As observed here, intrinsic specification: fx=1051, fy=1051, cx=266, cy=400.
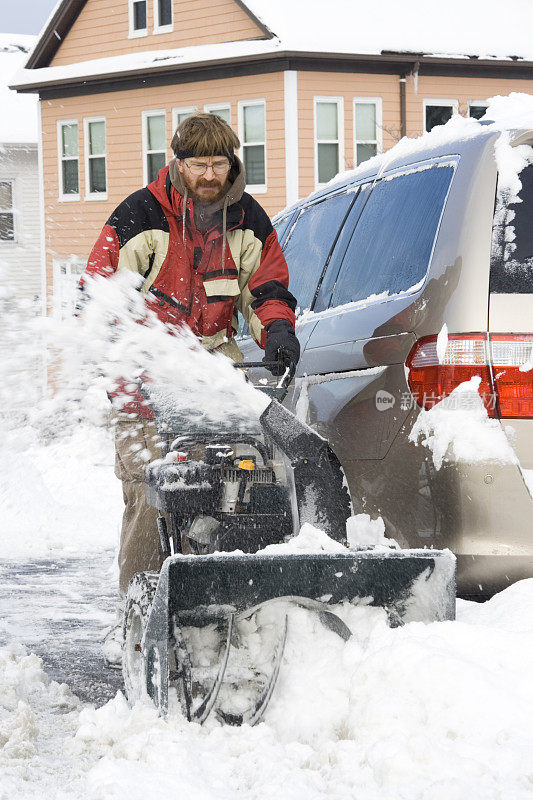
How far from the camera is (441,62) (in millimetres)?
21766

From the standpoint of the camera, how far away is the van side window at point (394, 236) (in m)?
3.67

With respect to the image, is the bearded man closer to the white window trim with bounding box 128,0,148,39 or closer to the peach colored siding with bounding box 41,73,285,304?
the peach colored siding with bounding box 41,73,285,304

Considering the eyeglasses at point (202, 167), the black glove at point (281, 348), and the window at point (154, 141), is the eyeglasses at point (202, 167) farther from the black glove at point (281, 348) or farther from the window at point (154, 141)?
the window at point (154, 141)

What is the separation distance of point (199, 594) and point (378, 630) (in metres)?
0.51

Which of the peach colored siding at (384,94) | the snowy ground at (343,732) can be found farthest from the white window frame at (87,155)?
the snowy ground at (343,732)

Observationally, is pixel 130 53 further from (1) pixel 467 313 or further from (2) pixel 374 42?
(1) pixel 467 313

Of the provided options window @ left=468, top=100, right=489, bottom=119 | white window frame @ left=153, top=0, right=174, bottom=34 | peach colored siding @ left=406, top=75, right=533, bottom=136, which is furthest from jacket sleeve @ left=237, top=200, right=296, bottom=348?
white window frame @ left=153, top=0, right=174, bottom=34

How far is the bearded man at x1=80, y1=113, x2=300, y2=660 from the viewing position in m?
4.12

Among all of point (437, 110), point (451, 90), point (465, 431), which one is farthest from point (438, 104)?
point (465, 431)

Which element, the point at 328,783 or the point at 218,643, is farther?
the point at 218,643

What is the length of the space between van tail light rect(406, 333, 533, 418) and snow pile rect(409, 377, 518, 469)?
2 cm

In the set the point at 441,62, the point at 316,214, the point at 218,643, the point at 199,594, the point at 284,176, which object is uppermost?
the point at 441,62

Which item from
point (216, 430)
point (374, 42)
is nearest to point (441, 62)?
point (374, 42)

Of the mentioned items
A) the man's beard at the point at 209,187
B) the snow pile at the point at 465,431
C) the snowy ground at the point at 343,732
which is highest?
the man's beard at the point at 209,187
